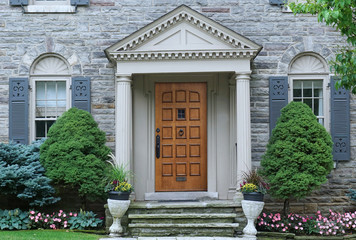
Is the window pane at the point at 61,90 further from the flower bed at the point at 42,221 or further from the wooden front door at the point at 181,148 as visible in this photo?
the flower bed at the point at 42,221

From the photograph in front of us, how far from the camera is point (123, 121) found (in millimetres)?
9477

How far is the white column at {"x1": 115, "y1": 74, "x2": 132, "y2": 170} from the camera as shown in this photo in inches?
372

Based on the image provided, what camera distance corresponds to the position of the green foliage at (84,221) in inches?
361

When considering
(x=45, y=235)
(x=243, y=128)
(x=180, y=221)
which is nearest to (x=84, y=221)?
(x=45, y=235)

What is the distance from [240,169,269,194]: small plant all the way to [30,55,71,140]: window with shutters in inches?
180

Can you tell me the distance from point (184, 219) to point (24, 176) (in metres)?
3.36

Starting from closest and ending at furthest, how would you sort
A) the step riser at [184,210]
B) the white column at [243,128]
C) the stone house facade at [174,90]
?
the step riser at [184,210] → the white column at [243,128] → the stone house facade at [174,90]

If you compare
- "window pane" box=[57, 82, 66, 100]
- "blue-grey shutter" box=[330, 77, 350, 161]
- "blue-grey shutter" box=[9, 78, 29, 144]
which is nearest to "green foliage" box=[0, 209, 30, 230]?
"blue-grey shutter" box=[9, 78, 29, 144]

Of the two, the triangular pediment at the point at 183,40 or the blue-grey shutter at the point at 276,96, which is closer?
the triangular pediment at the point at 183,40

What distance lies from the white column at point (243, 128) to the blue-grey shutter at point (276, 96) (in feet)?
3.74

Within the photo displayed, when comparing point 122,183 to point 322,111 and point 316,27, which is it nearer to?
point 322,111

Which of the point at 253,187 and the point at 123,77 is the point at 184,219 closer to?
the point at 253,187

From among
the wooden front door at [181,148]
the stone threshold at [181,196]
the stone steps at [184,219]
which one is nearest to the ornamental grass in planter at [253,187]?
the stone steps at [184,219]

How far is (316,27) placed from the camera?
34.8 ft
